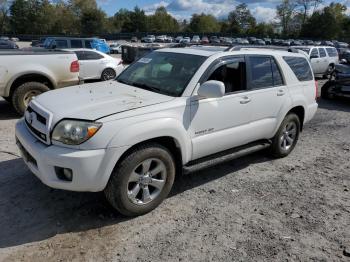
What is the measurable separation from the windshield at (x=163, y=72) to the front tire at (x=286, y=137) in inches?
74.0

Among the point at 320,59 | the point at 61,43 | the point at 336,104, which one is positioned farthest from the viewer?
the point at 61,43

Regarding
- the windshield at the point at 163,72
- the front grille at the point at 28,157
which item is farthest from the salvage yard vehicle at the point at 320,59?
the front grille at the point at 28,157

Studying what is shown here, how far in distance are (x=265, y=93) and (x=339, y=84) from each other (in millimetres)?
7121

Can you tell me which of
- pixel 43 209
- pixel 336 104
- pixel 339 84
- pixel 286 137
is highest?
pixel 339 84

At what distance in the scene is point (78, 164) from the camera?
315cm

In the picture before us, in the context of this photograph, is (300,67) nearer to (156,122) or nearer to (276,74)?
(276,74)

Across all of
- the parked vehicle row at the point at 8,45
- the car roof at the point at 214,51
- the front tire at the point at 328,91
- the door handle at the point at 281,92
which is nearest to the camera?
the car roof at the point at 214,51

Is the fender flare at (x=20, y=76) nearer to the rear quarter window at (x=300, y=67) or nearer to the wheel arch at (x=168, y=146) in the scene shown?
the wheel arch at (x=168, y=146)

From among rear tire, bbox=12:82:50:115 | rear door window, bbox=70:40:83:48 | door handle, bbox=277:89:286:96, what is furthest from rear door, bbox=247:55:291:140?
rear door window, bbox=70:40:83:48

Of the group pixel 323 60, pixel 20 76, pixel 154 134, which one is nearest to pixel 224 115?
pixel 154 134

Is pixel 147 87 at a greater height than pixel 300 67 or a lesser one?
lesser

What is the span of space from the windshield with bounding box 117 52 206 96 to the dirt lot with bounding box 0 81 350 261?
4.26 ft

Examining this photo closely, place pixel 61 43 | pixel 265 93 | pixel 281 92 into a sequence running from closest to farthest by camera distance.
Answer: pixel 265 93 → pixel 281 92 → pixel 61 43

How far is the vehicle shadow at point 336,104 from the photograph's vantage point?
10049 mm
